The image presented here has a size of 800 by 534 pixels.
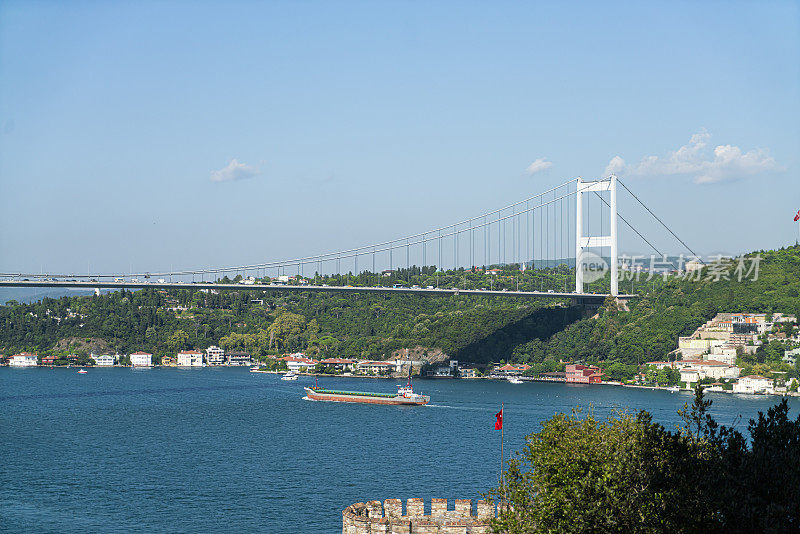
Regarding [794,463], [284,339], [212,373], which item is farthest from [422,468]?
[284,339]

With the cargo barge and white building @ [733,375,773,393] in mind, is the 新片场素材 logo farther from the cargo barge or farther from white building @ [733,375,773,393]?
the cargo barge

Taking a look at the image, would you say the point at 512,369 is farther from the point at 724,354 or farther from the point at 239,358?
the point at 239,358

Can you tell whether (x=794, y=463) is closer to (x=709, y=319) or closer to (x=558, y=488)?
(x=558, y=488)

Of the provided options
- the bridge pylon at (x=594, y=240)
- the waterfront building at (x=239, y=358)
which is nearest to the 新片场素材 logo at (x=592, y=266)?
the bridge pylon at (x=594, y=240)

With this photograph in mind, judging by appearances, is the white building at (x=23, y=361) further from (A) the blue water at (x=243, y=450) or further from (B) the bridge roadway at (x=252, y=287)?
(B) the bridge roadway at (x=252, y=287)

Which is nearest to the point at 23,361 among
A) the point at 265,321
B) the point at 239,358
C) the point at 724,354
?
the point at 239,358

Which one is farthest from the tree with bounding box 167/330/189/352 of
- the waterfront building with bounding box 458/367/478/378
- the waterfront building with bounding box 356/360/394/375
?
the waterfront building with bounding box 458/367/478/378

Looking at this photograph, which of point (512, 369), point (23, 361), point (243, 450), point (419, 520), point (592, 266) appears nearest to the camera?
point (419, 520)

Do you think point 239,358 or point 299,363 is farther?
point 239,358
